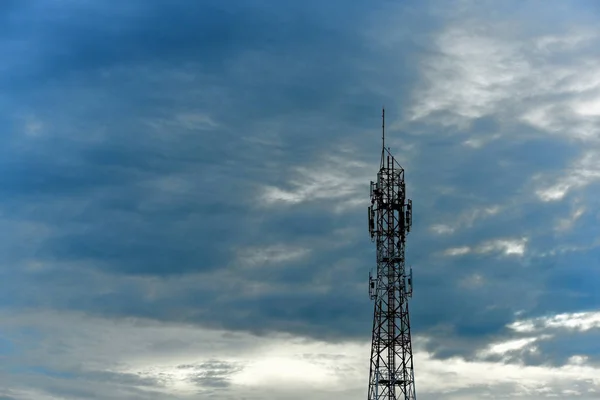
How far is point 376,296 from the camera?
158875 mm

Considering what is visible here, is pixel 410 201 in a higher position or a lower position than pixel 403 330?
higher

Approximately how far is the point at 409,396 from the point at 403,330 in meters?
9.52

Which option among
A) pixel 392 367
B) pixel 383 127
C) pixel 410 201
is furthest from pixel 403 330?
pixel 383 127

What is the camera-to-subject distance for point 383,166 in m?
163

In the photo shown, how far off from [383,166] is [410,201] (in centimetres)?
690

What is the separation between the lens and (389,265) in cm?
16025

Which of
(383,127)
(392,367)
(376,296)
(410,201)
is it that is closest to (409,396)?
(392,367)

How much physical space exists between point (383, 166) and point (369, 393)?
3414 centimetres

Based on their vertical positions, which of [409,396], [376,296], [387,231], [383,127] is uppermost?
[383,127]

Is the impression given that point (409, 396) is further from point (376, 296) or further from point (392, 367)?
point (376, 296)

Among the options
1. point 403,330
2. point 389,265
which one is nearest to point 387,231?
point 389,265

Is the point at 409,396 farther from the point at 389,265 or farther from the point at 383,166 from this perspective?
the point at 383,166

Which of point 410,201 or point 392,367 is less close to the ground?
point 410,201

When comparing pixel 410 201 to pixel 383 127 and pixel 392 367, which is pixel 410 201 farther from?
pixel 392 367
